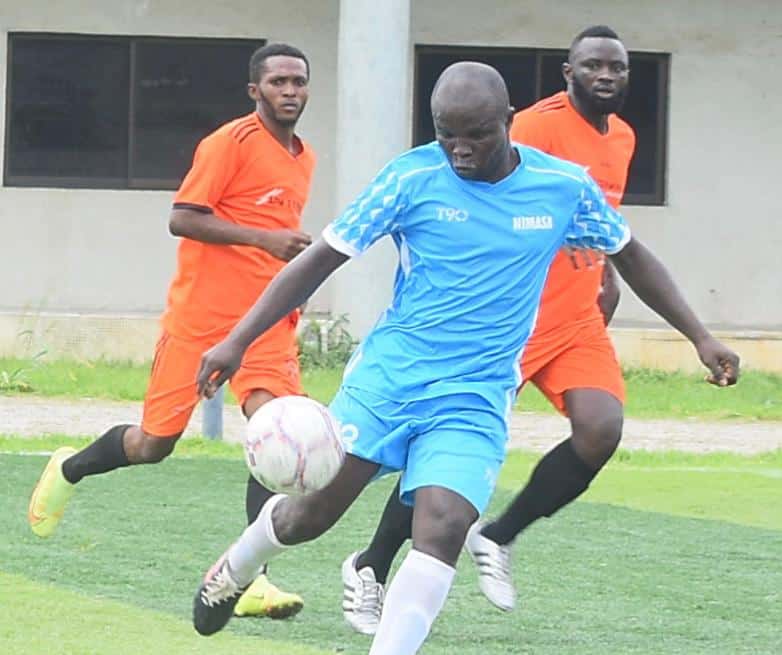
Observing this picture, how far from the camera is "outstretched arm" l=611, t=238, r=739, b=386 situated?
265 inches

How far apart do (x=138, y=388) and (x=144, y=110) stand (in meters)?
3.16

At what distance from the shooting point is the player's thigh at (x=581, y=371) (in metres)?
7.84

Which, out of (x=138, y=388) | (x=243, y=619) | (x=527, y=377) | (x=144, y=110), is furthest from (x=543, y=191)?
(x=144, y=110)

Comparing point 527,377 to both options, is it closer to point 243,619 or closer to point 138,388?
point 243,619

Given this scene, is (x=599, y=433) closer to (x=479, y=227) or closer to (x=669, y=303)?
(x=669, y=303)

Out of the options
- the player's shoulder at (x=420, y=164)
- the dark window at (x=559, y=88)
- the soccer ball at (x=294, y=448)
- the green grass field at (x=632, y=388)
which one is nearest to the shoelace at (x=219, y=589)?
the soccer ball at (x=294, y=448)

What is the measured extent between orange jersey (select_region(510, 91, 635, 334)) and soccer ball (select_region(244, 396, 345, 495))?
2.02m

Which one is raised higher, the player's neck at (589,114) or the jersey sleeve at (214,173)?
the player's neck at (589,114)

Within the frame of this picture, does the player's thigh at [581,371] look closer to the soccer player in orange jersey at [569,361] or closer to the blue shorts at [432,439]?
the soccer player in orange jersey at [569,361]

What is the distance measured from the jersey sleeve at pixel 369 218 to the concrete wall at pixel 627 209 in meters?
12.6

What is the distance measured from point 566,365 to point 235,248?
1451 millimetres

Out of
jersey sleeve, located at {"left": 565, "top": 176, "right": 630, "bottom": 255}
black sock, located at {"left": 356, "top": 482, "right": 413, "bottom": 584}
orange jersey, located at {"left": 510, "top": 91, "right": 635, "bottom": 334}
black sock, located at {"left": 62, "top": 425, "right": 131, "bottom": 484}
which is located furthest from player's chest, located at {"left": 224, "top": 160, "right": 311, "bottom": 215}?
jersey sleeve, located at {"left": 565, "top": 176, "right": 630, "bottom": 255}

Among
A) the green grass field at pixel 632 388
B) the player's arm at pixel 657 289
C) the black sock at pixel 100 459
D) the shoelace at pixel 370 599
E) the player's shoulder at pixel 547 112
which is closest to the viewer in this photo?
the player's arm at pixel 657 289

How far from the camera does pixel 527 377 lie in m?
7.90
